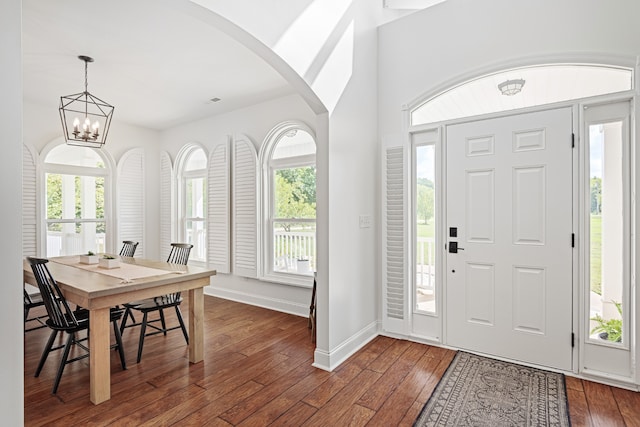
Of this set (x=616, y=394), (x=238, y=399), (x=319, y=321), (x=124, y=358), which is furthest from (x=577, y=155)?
(x=124, y=358)

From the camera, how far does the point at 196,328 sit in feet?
9.57

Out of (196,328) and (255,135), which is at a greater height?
(255,135)

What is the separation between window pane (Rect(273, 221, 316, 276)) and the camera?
14.4 feet

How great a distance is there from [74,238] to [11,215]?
505cm

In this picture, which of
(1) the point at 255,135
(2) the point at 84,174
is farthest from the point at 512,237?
(2) the point at 84,174

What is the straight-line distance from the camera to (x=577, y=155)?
261 centimetres

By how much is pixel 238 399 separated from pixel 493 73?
3381 millimetres

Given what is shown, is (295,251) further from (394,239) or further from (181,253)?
(394,239)

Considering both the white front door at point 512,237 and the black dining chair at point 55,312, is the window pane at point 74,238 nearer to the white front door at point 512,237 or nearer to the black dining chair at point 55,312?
the black dining chair at point 55,312

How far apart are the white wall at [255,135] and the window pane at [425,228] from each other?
1443 mm

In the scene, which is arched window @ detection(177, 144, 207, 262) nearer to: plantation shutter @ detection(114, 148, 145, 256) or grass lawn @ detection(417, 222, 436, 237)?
plantation shutter @ detection(114, 148, 145, 256)

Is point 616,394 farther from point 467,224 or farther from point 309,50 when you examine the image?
point 309,50


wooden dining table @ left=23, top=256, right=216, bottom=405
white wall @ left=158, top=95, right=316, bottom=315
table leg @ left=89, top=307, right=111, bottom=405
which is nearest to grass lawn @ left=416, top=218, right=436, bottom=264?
white wall @ left=158, top=95, right=316, bottom=315

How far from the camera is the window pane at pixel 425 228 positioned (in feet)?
10.9
